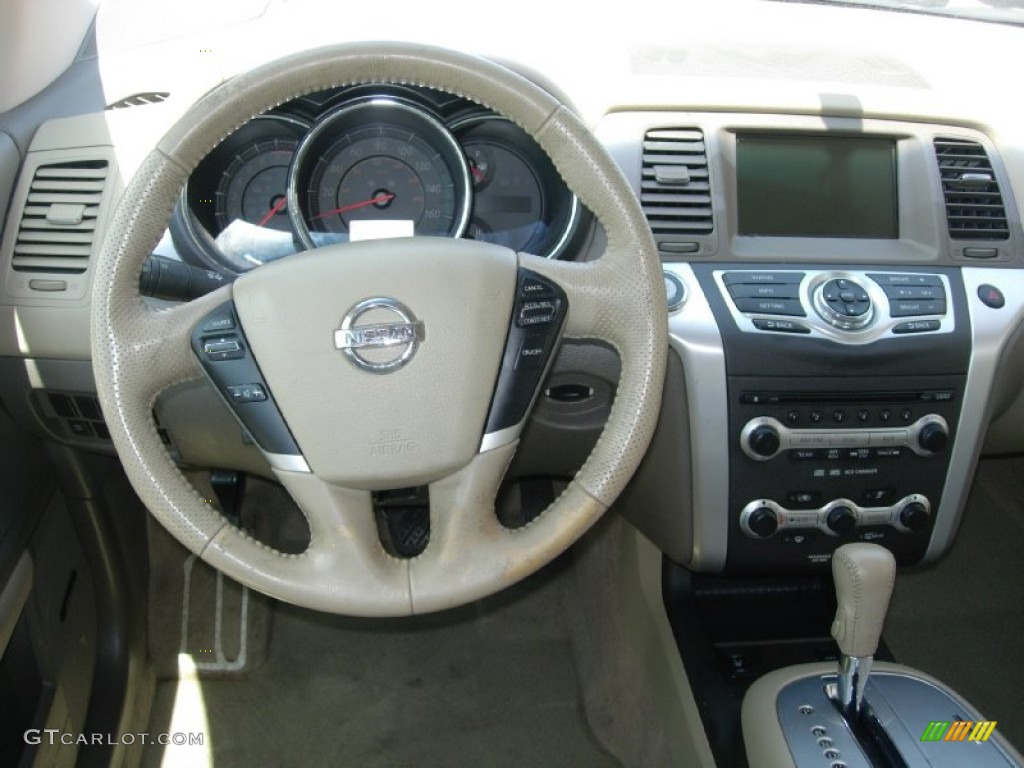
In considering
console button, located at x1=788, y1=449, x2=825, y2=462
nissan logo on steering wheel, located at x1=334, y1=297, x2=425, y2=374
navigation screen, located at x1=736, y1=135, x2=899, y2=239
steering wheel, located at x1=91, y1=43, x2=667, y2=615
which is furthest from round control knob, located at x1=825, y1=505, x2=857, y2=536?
nissan logo on steering wheel, located at x1=334, y1=297, x2=425, y2=374

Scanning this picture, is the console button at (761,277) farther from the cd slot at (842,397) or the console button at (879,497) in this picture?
the console button at (879,497)

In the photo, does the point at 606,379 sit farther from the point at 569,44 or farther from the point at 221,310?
the point at 221,310

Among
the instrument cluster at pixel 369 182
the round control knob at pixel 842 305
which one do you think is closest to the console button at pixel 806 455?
the round control knob at pixel 842 305

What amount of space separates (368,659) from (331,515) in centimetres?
125

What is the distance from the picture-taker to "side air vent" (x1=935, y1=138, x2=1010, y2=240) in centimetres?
163

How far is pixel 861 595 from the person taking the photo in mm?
1316

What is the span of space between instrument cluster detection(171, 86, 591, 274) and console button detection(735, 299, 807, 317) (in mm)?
282

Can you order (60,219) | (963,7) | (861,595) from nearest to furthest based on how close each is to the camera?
(861,595)
(60,219)
(963,7)

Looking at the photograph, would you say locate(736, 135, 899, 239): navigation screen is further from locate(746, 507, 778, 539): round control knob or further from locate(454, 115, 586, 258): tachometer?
locate(746, 507, 778, 539): round control knob

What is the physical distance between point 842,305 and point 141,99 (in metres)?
1.19

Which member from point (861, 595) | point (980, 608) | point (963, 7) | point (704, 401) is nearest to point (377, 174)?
Result: point (704, 401)

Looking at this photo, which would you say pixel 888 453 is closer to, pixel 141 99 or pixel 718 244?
pixel 718 244

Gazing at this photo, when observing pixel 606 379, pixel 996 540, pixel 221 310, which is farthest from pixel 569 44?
pixel 996 540

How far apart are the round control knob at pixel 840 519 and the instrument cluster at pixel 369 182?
2.06 feet
